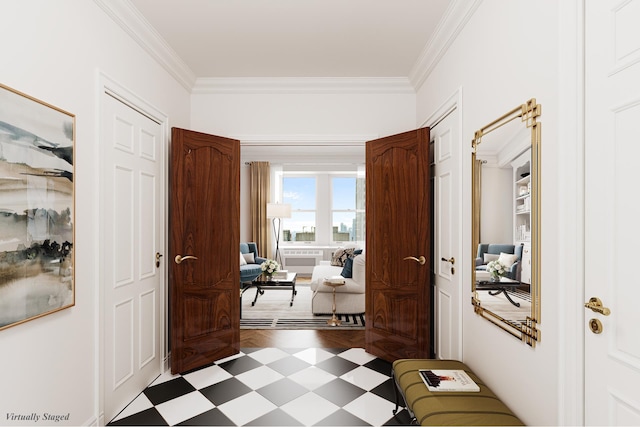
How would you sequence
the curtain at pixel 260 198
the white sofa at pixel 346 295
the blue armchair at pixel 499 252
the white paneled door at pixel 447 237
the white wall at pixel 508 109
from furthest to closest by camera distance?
the curtain at pixel 260 198, the white sofa at pixel 346 295, the white paneled door at pixel 447 237, the blue armchair at pixel 499 252, the white wall at pixel 508 109

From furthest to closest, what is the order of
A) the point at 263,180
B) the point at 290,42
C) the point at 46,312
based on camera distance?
the point at 263,180 → the point at 290,42 → the point at 46,312

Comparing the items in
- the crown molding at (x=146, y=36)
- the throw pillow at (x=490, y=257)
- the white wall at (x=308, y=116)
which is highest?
the crown molding at (x=146, y=36)

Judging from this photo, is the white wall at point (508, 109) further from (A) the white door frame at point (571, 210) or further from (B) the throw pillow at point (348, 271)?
→ (B) the throw pillow at point (348, 271)

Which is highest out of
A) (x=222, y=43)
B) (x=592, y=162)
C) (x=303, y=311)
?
(x=222, y=43)

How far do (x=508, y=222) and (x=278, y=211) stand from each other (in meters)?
5.71

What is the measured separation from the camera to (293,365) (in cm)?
296

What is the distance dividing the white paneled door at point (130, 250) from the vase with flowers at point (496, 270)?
2.28 m

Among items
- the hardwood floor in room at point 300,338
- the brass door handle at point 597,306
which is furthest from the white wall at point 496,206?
the hardwood floor in room at point 300,338

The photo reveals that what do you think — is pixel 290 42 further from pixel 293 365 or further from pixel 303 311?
pixel 303 311

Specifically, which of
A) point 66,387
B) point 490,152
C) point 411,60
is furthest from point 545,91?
point 66,387

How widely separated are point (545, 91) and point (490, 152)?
1.66 feet

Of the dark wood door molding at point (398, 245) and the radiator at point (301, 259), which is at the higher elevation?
the dark wood door molding at point (398, 245)

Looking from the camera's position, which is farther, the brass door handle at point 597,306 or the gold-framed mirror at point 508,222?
the gold-framed mirror at point 508,222

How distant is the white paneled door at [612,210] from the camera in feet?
3.39
